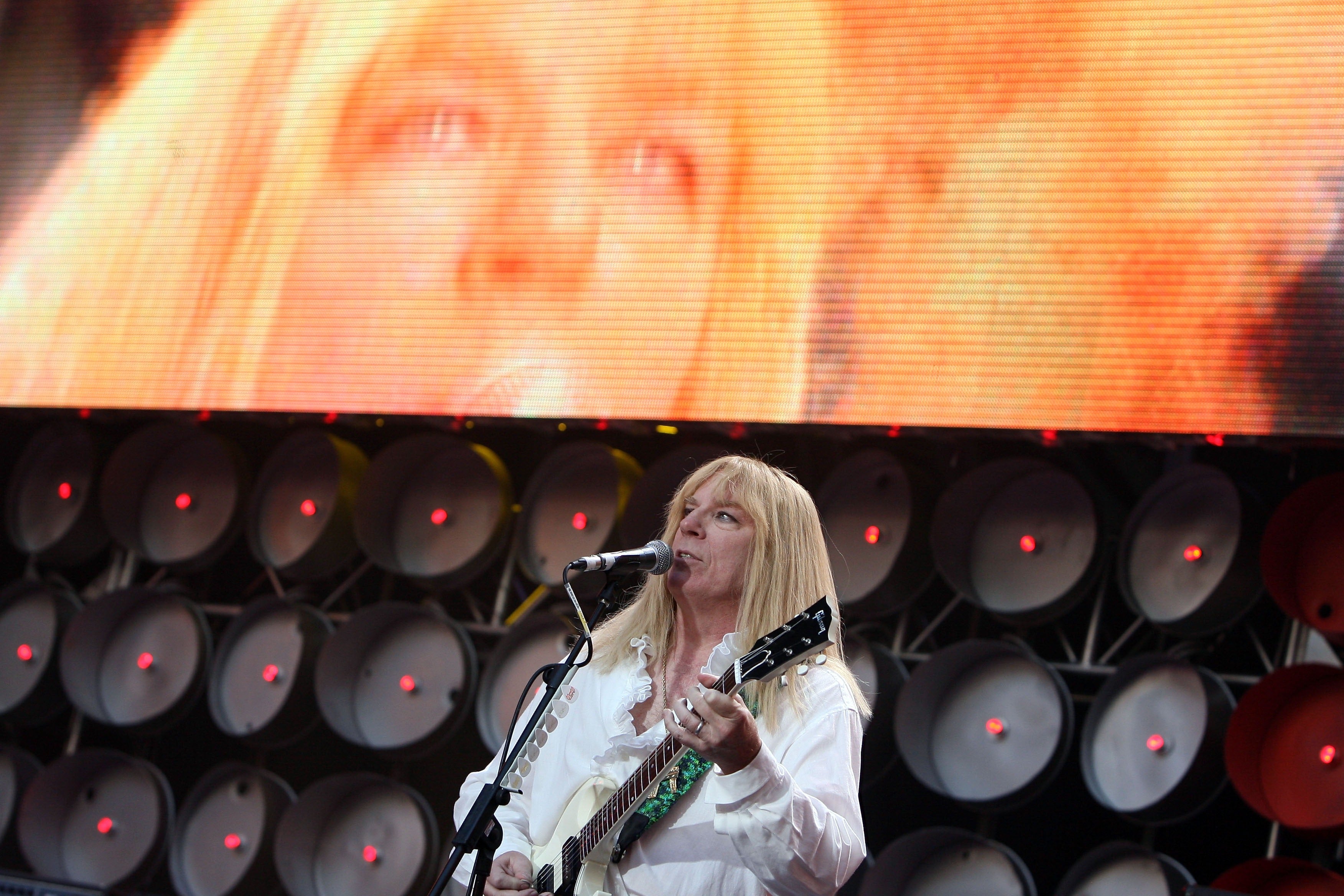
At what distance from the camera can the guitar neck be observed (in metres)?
2.06

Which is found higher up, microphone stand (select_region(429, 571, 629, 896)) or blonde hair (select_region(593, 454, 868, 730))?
blonde hair (select_region(593, 454, 868, 730))

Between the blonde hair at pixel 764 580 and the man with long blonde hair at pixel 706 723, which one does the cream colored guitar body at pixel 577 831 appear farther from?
the blonde hair at pixel 764 580

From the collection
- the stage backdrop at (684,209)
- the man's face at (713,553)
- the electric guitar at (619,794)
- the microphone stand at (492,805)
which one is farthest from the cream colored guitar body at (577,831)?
the stage backdrop at (684,209)

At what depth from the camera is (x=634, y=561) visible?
210 cm

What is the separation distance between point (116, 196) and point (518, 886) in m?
4.07

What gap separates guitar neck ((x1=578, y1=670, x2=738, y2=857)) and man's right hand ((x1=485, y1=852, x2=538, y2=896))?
0.11m

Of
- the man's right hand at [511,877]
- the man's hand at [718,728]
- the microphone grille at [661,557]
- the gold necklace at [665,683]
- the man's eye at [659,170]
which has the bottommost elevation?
the man's right hand at [511,877]

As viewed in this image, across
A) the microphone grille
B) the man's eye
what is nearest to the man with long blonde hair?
the microphone grille

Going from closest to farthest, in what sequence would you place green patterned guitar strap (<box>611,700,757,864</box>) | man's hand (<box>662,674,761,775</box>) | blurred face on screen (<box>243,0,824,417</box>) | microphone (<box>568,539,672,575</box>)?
man's hand (<box>662,674,761,775</box>)
microphone (<box>568,539,672,575</box>)
green patterned guitar strap (<box>611,700,757,864</box>)
blurred face on screen (<box>243,0,824,417</box>)

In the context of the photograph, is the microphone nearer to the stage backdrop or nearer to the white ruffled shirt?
the white ruffled shirt

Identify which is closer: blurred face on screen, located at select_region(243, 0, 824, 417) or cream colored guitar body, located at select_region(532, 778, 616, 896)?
cream colored guitar body, located at select_region(532, 778, 616, 896)

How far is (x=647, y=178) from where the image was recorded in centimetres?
453

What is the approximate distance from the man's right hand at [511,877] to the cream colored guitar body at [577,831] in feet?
0.08

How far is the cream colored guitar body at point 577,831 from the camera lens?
2.15 m
